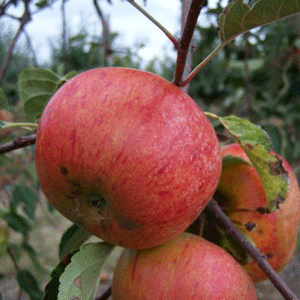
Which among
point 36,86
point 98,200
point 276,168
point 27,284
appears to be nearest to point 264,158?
point 276,168

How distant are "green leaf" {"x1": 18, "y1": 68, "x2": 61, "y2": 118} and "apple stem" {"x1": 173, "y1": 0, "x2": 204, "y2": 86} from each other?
0.33m

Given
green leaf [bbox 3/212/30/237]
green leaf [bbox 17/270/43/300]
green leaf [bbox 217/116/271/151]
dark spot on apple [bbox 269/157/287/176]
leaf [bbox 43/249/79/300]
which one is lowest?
green leaf [bbox 17/270/43/300]

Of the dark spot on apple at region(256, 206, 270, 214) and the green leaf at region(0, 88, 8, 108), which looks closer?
the dark spot on apple at region(256, 206, 270, 214)

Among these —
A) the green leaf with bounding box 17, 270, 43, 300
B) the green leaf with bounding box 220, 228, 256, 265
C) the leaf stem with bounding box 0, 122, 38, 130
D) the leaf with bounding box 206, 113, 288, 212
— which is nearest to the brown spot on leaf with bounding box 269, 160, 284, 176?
the leaf with bounding box 206, 113, 288, 212

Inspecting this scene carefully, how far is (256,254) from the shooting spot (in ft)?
1.74

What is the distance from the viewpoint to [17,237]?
2.60 meters

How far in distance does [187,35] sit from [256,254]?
285mm

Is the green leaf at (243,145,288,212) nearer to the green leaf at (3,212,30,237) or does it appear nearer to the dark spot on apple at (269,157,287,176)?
the dark spot on apple at (269,157,287,176)

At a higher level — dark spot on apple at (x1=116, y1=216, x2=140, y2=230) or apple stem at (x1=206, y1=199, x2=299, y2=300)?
dark spot on apple at (x1=116, y1=216, x2=140, y2=230)

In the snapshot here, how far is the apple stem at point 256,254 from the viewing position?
49cm

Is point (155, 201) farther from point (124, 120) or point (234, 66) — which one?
point (234, 66)

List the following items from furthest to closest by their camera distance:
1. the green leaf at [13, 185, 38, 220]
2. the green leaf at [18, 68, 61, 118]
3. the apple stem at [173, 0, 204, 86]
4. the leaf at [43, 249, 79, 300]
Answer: the green leaf at [13, 185, 38, 220] < the green leaf at [18, 68, 61, 118] < the leaf at [43, 249, 79, 300] < the apple stem at [173, 0, 204, 86]

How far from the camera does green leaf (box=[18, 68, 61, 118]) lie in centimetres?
76

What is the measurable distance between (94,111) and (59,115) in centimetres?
4
